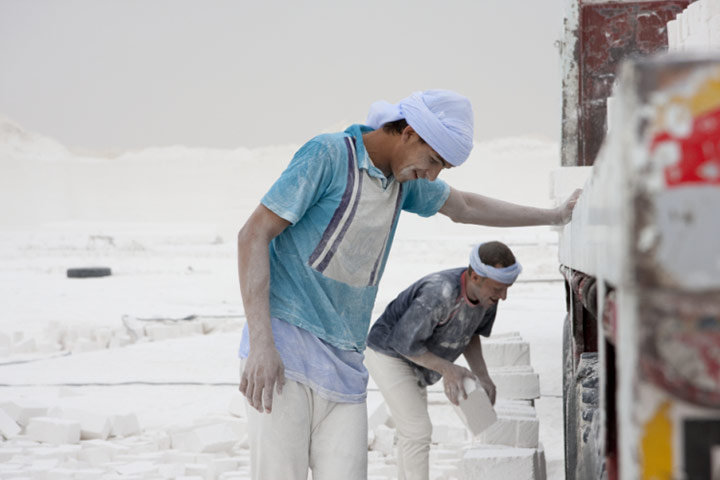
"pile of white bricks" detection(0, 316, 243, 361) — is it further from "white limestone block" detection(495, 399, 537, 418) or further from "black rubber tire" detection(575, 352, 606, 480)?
"black rubber tire" detection(575, 352, 606, 480)

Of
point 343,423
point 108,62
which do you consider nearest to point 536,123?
point 108,62

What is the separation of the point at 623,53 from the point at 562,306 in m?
7.80

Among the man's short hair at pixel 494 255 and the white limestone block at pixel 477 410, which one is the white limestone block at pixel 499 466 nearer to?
the white limestone block at pixel 477 410

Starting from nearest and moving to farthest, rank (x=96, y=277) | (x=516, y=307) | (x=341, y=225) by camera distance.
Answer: (x=341, y=225), (x=516, y=307), (x=96, y=277)

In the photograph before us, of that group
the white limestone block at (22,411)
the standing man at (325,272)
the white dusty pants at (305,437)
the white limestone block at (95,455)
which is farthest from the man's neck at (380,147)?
the white limestone block at (22,411)

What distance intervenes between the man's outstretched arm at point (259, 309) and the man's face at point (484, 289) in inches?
78.0

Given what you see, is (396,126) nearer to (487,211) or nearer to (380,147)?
(380,147)

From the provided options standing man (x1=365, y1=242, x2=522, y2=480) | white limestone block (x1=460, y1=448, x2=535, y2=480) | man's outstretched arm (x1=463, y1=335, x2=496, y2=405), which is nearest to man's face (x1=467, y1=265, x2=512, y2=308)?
standing man (x1=365, y1=242, x2=522, y2=480)

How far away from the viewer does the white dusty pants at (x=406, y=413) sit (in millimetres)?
4668

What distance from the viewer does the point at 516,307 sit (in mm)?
12930

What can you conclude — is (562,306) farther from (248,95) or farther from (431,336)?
(248,95)

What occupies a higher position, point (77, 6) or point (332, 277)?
point (77, 6)

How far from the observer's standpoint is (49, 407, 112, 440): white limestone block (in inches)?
264

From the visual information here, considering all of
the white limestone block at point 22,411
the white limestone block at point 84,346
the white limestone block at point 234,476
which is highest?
the white limestone block at point 84,346
